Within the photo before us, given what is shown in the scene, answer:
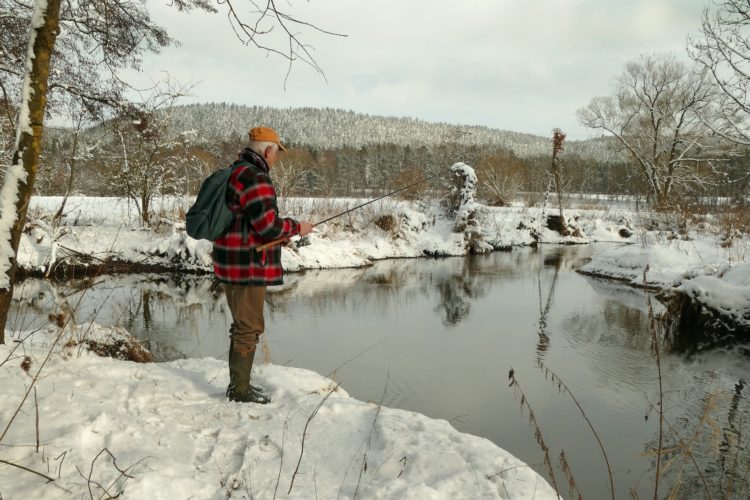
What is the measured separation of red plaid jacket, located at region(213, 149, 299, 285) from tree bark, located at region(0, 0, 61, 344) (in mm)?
1443

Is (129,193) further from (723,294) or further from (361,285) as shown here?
(723,294)

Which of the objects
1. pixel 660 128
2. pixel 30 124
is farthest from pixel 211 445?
pixel 660 128

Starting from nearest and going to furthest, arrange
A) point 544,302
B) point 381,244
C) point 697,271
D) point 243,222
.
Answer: point 243,222, point 697,271, point 544,302, point 381,244

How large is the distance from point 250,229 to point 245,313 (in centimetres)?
50

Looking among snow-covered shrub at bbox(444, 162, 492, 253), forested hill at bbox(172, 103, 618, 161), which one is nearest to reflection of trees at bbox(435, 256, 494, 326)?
snow-covered shrub at bbox(444, 162, 492, 253)

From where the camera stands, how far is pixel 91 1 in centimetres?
369

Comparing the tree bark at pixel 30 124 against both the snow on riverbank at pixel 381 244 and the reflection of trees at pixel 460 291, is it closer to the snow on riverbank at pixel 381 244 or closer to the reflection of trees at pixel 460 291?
the snow on riverbank at pixel 381 244

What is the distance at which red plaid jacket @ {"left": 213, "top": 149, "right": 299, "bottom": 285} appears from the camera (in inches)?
103

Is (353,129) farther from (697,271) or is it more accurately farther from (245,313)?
(245,313)

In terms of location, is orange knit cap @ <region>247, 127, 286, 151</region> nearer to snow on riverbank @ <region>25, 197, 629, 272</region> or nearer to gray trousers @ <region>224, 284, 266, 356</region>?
gray trousers @ <region>224, 284, 266, 356</region>

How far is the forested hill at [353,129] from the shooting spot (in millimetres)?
102312

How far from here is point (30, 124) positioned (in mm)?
3031

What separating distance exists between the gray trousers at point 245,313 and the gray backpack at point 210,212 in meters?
0.36

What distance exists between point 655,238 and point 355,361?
14059mm
